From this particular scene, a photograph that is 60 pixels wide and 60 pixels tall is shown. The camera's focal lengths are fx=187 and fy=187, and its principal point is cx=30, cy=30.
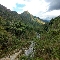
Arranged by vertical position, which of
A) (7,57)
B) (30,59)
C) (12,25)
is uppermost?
(12,25)

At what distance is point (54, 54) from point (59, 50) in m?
1.77

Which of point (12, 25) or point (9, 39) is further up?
point (12, 25)

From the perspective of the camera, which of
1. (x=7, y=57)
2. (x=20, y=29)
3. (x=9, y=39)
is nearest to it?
(x=7, y=57)

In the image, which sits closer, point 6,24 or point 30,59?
point 30,59

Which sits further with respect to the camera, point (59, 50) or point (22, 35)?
point (22, 35)

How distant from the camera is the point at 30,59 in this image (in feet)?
85.4

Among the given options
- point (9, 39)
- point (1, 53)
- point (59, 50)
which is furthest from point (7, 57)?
point (59, 50)

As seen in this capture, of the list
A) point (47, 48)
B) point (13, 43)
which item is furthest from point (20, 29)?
point (47, 48)

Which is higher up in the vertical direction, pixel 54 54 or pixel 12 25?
pixel 12 25

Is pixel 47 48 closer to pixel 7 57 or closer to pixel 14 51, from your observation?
pixel 7 57

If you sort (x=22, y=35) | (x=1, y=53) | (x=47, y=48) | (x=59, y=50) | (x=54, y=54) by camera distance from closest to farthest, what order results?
(x=54, y=54)
(x=59, y=50)
(x=47, y=48)
(x=1, y=53)
(x=22, y=35)

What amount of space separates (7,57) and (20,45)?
1069 cm

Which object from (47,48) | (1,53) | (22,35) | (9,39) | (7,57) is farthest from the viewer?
(22,35)

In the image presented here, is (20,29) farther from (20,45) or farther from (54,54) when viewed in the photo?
(54,54)
